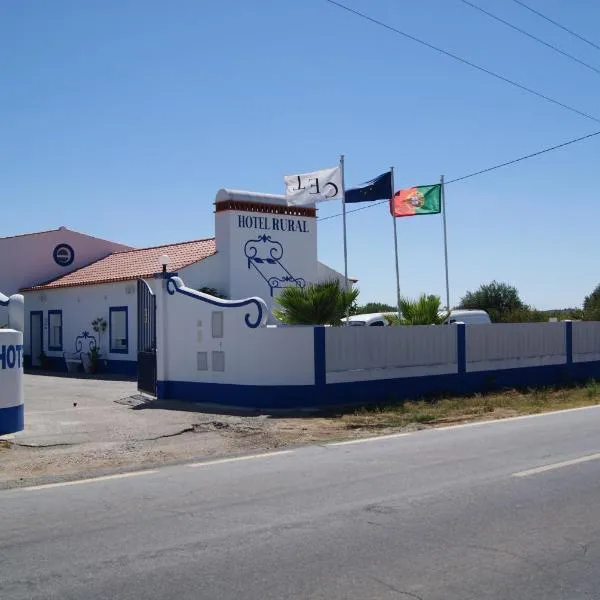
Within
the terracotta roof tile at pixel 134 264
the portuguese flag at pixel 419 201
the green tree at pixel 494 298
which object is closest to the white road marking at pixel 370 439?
the portuguese flag at pixel 419 201

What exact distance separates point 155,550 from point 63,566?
2.50 feet

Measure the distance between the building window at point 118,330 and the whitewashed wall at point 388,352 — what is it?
40.7 ft

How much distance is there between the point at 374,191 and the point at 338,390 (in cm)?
812

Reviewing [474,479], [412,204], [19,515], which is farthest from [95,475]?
[412,204]

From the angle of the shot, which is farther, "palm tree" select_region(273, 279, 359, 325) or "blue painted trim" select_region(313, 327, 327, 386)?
"palm tree" select_region(273, 279, 359, 325)

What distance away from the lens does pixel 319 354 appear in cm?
1742

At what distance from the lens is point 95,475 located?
1052 centimetres

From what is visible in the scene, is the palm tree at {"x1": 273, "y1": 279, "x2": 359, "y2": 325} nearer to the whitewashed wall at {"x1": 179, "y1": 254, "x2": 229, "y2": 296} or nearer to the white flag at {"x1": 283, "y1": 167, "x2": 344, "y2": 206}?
the white flag at {"x1": 283, "y1": 167, "x2": 344, "y2": 206}

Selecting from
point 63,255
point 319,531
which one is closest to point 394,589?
point 319,531

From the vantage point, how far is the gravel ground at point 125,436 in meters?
11.6

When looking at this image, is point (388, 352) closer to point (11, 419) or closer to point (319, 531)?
point (11, 419)

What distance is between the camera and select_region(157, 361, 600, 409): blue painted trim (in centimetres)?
1741

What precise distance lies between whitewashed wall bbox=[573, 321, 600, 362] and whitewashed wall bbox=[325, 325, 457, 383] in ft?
21.1

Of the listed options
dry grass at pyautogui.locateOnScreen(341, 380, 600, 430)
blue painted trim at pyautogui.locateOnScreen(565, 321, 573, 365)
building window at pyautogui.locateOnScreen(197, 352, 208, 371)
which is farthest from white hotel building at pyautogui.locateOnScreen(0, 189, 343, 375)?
dry grass at pyautogui.locateOnScreen(341, 380, 600, 430)
